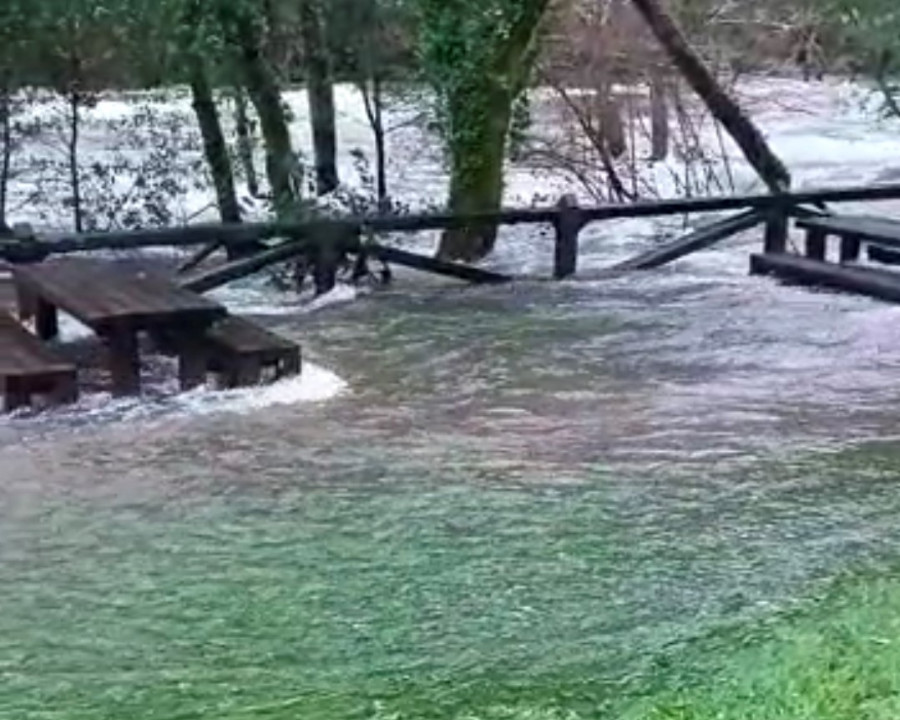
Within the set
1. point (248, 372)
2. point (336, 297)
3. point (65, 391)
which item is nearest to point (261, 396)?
point (248, 372)

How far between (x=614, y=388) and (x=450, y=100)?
16.4ft

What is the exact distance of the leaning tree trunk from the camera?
43.8ft

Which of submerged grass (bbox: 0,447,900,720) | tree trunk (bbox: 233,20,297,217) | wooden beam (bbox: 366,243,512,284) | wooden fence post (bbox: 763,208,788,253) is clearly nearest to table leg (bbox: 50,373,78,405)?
submerged grass (bbox: 0,447,900,720)

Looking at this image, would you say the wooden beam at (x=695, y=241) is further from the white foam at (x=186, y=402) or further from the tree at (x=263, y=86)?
the white foam at (x=186, y=402)

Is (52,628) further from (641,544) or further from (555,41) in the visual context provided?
(555,41)

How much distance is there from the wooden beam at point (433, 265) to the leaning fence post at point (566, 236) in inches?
14.8

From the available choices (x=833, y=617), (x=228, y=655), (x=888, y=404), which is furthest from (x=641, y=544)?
(x=888, y=404)

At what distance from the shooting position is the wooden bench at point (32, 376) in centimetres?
810

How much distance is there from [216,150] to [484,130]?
6.31ft

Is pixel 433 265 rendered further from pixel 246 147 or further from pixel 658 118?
pixel 658 118

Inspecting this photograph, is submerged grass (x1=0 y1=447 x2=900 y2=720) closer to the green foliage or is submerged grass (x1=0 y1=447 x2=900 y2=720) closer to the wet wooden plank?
the wet wooden plank

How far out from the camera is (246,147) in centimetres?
1363

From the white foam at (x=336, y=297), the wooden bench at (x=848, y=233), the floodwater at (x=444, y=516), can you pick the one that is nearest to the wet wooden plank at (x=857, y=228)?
the wooden bench at (x=848, y=233)

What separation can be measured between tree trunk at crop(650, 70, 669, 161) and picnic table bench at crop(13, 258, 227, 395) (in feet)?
27.3
